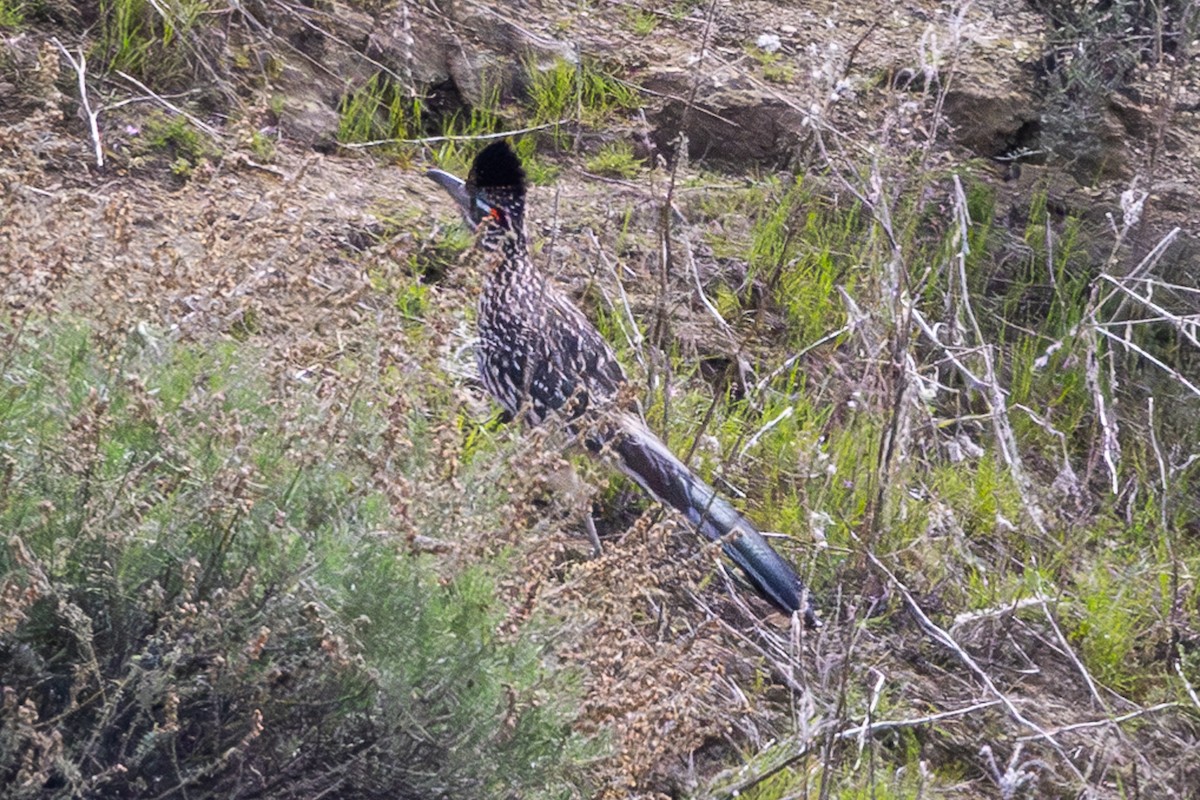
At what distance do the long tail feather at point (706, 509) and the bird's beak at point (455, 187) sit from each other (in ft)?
4.08

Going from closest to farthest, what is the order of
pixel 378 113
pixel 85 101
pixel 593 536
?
pixel 593 536
pixel 85 101
pixel 378 113

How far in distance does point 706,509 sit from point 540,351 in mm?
976

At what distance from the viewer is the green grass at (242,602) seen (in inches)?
124

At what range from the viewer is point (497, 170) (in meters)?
5.82

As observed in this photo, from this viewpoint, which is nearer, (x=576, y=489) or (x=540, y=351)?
(x=576, y=489)

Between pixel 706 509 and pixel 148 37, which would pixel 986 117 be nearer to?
pixel 706 509

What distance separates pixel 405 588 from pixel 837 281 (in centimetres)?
379

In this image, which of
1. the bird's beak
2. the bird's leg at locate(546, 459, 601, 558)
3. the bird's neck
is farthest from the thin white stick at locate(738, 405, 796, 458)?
the bird's beak

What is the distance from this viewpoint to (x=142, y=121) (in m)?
6.38

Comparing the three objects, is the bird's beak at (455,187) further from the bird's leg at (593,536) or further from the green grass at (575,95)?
the bird's leg at (593,536)

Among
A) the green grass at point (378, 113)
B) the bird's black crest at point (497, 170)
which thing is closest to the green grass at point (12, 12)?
the green grass at point (378, 113)

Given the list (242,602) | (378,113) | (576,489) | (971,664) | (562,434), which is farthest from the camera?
(378,113)

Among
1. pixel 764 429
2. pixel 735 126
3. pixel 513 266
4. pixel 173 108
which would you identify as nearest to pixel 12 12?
pixel 173 108

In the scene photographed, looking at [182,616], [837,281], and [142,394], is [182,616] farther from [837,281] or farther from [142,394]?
[837,281]
